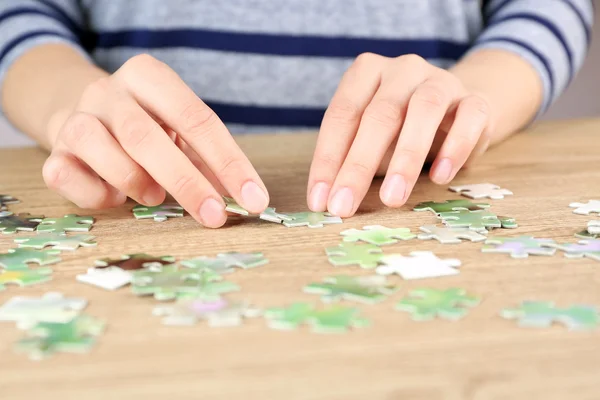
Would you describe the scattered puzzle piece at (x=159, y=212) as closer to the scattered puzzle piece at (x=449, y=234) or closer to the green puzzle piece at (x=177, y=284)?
the green puzzle piece at (x=177, y=284)

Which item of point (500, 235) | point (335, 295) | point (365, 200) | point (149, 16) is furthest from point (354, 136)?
point (149, 16)

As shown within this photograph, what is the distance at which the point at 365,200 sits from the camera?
979 millimetres

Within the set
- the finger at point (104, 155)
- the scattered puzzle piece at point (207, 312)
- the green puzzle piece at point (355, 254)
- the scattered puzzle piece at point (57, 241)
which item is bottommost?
the scattered puzzle piece at point (57, 241)

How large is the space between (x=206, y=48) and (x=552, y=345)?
1.24 m

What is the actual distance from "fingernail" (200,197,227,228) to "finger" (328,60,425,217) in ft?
0.49

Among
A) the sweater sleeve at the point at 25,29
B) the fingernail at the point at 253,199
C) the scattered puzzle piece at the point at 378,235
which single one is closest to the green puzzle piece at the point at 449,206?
the scattered puzzle piece at the point at 378,235

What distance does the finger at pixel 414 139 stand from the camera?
0.92m

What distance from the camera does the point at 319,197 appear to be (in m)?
0.92

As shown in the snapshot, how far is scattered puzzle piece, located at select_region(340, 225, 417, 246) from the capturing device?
0.78m

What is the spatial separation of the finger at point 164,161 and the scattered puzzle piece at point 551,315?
0.40m

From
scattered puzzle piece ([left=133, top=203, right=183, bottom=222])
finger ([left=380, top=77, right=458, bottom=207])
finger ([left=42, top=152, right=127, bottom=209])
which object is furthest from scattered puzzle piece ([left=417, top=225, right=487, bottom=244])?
finger ([left=42, top=152, right=127, bottom=209])

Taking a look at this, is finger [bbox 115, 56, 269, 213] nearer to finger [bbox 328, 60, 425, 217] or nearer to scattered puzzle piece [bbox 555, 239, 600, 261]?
finger [bbox 328, 60, 425, 217]

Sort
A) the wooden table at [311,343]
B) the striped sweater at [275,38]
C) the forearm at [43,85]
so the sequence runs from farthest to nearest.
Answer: the striped sweater at [275,38], the forearm at [43,85], the wooden table at [311,343]

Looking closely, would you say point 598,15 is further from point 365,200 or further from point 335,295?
point 335,295
